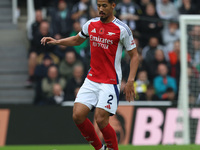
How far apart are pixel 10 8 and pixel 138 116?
615cm

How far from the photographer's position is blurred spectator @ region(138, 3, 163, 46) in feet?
45.6

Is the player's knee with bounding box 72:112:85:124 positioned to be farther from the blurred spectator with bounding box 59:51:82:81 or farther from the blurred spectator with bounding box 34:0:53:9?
the blurred spectator with bounding box 34:0:53:9

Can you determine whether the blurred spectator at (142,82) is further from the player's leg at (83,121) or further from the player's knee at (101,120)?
the player's knee at (101,120)

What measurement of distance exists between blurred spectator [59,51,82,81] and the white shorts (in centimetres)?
581

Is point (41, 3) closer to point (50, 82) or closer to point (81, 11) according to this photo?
point (81, 11)

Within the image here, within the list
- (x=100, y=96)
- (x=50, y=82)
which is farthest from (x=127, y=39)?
(x=50, y=82)

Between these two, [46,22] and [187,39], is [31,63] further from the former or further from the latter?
[187,39]

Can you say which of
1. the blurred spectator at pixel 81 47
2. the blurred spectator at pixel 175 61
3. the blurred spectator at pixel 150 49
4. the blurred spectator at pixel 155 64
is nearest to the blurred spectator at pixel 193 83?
the blurred spectator at pixel 175 61

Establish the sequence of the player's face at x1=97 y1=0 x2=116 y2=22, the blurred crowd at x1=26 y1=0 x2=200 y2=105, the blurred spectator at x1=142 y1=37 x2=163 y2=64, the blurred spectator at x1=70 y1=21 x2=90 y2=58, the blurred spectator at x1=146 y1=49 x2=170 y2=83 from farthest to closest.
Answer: the blurred spectator at x1=70 y1=21 x2=90 y2=58, the blurred spectator at x1=142 y1=37 x2=163 y2=64, the blurred spectator at x1=146 y1=49 x2=170 y2=83, the blurred crowd at x1=26 y1=0 x2=200 y2=105, the player's face at x1=97 y1=0 x2=116 y2=22

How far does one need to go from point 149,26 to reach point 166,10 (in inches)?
40.7

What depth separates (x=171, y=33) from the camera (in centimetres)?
1426

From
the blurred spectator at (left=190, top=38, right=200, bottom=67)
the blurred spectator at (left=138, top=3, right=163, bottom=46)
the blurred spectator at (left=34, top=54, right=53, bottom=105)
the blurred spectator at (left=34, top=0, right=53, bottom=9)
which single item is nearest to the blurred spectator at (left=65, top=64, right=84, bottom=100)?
the blurred spectator at (left=34, top=54, right=53, bottom=105)

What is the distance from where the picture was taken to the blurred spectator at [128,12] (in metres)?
13.9

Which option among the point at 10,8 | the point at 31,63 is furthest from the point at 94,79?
the point at 10,8
